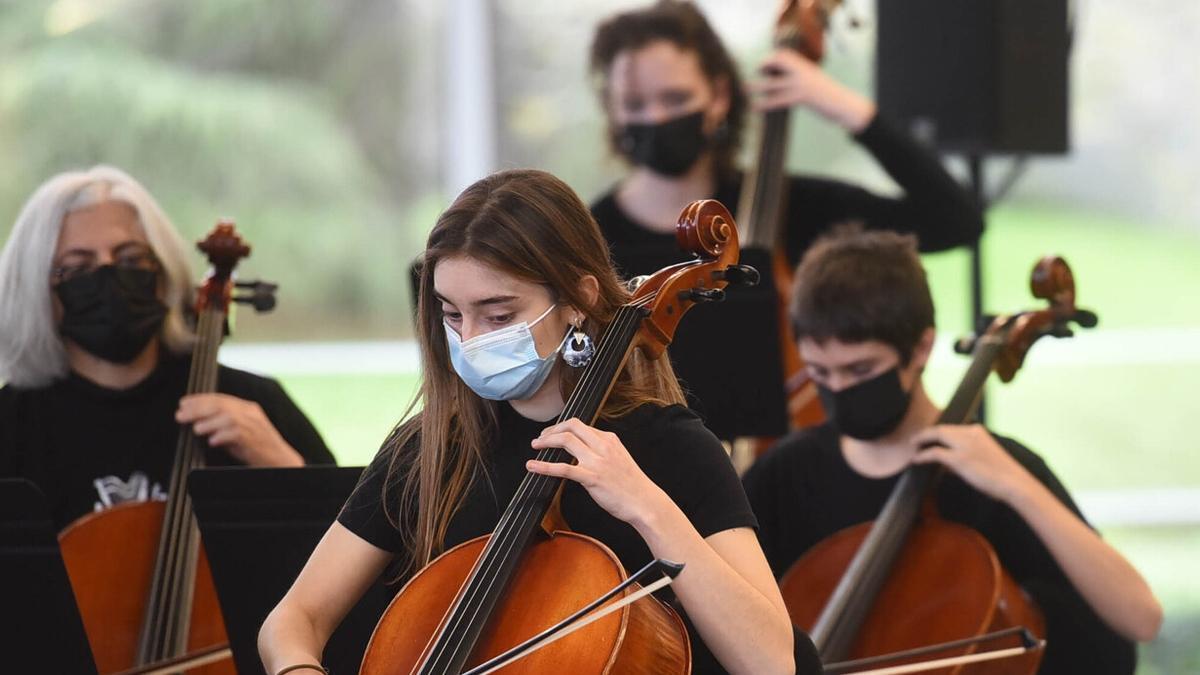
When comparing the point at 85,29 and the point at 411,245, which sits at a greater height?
the point at 85,29

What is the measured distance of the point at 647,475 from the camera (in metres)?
1.58

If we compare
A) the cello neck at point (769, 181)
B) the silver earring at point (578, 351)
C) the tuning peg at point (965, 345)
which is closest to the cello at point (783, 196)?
the cello neck at point (769, 181)

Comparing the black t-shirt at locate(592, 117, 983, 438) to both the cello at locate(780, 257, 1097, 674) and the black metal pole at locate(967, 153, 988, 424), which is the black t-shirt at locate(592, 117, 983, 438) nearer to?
the cello at locate(780, 257, 1097, 674)

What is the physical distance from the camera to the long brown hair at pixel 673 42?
2873mm

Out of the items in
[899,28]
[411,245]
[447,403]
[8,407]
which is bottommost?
[411,245]

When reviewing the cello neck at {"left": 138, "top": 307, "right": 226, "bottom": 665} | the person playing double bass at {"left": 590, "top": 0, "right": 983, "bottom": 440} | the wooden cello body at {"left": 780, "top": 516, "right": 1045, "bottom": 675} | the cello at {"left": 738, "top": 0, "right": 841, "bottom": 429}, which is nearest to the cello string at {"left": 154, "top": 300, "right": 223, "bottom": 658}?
the cello neck at {"left": 138, "top": 307, "right": 226, "bottom": 665}

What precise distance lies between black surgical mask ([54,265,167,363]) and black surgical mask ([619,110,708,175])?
933 mm

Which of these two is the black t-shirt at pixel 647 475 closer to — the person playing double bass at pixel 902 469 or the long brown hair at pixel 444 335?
the long brown hair at pixel 444 335

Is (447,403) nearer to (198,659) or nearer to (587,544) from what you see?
(587,544)

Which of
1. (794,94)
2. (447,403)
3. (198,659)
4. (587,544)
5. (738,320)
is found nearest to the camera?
(587,544)

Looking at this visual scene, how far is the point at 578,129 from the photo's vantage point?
5.26 m

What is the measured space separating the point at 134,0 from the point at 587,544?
4.27 meters

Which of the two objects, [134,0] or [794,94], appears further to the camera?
[134,0]

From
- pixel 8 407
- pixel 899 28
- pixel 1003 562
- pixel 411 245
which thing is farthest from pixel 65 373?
pixel 411 245
